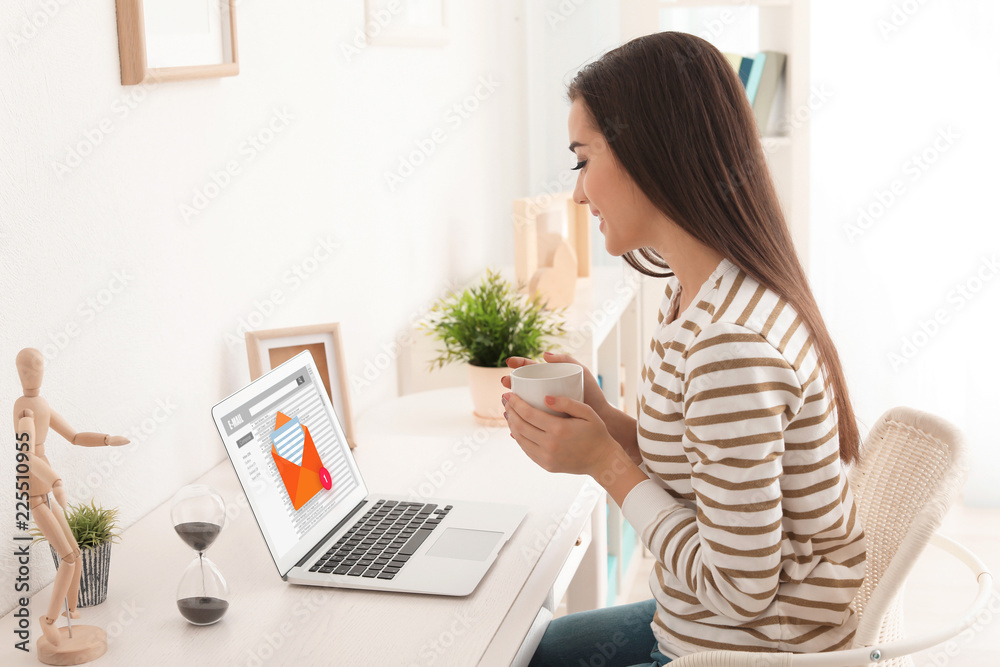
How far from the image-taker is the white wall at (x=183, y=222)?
109cm

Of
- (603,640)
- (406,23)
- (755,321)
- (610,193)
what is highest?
(406,23)

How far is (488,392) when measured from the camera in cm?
171

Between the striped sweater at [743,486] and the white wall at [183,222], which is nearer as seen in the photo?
the striped sweater at [743,486]

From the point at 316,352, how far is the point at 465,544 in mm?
513

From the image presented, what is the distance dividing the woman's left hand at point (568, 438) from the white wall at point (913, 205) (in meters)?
2.16

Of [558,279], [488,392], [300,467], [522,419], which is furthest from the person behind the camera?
[558,279]

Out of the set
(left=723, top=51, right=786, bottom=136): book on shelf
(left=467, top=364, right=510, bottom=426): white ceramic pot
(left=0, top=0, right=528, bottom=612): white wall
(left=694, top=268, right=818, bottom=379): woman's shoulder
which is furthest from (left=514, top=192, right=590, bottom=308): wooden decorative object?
(left=694, top=268, right=818, bottom=379): woman's shoulder

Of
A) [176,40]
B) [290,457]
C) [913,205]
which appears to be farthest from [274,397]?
[913,205]

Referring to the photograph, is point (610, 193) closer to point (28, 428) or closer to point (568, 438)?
point (568, 438)

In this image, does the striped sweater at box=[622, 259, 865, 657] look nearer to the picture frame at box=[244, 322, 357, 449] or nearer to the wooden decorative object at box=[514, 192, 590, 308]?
the picture frame at box=[244, 322, 357, 449]

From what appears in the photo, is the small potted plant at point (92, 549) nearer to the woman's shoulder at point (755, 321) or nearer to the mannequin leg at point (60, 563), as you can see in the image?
the mannequin leg at point (60, 563)

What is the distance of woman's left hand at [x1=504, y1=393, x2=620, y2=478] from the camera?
110 cm

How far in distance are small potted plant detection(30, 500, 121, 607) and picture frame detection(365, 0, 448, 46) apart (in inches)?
46.4

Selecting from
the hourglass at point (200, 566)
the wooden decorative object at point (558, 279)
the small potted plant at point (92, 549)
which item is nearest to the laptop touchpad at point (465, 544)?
the hourglass at point (200, 566)
